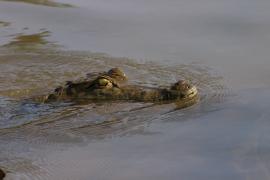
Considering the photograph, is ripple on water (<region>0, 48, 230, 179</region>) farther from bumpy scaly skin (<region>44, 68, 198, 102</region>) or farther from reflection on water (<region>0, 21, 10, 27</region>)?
reflection on water (<region>0, 21, 10, 27</region>)

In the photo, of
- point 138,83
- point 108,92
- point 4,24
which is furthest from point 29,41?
point 108,92

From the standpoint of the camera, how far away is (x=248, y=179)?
4566mm

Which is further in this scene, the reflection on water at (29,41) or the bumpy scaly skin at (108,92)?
the reflection on water at (29,41)

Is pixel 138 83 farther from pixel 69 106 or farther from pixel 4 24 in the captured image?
pixel 4 24

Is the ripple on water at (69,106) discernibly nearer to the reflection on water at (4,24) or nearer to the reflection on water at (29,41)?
the reflection on water at (29,41)

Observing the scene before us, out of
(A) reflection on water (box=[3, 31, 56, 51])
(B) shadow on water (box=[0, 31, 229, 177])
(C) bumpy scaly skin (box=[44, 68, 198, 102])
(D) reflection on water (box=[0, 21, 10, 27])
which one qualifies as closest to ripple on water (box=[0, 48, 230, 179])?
(B) shadow on water (box=[0, 31, 229, 177])

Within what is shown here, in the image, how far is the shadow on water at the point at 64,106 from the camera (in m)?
5.69

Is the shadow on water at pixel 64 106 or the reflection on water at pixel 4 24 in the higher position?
the reflection on water at pixel 4 24

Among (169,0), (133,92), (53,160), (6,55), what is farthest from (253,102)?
(169,0)

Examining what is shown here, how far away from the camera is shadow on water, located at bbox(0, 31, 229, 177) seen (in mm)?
5688

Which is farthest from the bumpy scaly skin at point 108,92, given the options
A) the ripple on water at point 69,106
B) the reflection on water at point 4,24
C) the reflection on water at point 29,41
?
the reflection on water at point 4,24

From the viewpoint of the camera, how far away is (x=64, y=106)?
6.81m

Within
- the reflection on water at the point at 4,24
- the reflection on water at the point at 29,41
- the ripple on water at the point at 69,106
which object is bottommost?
the ripple on water at the point at 69,106

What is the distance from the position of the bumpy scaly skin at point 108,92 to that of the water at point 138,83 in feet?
0.58
